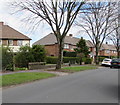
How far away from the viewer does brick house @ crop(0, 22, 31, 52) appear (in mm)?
36500

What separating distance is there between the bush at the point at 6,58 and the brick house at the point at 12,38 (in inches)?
635

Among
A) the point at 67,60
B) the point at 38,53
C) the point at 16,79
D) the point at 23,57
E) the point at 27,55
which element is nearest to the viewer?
the point at 16,79

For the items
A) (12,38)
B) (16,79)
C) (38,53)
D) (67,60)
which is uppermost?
(12,38)

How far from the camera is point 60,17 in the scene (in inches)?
853

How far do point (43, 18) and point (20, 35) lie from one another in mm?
18735

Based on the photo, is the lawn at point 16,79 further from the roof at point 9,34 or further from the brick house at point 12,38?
the roof at point 9,34

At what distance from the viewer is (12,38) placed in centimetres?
3675

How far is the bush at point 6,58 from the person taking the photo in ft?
64.0

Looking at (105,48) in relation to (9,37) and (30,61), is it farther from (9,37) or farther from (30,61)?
(30,61)

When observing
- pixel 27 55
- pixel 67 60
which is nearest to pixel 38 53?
pixel 27 55

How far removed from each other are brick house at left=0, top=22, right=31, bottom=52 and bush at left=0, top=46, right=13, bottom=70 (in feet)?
52.9

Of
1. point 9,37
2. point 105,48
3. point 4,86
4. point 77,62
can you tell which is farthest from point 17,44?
point 105,48

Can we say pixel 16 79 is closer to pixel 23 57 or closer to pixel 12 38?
pixel 23 57

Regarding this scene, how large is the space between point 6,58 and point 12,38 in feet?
58.2
